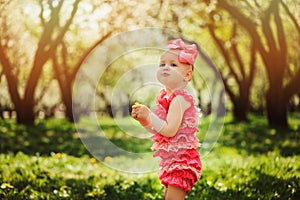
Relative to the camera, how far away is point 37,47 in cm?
1509

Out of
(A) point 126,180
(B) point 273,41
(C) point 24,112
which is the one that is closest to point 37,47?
(C) point 24,112

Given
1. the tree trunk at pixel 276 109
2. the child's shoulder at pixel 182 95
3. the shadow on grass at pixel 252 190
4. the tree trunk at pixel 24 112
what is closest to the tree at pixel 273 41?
the tree trunk at pixel 276 109

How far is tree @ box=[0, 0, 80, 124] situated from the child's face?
9173 mm

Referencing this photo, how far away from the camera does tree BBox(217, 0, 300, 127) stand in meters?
12.8

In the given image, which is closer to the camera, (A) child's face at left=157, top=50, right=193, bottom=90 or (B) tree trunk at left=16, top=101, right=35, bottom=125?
(A) child's face at left=157, top=50, right=193, bottom=90

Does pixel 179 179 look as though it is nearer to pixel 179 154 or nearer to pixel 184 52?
pixel 179 154

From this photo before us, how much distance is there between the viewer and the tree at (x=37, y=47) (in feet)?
43.6

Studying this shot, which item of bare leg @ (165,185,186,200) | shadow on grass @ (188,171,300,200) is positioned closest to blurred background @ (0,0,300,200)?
shadow on grass @ (188,171,300,200)

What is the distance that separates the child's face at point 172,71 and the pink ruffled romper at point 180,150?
0.23 feet

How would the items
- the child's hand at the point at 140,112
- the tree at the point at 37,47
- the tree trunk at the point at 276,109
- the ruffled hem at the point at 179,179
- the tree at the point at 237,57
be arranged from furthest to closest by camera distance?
1. the tree at the point at 237,57
2. the tree trunk at the point at 276,109
3. the tree at the point at 37,47
4. the ruffled hem at the point at 179,179
5. the child's hand at the point at 140,112

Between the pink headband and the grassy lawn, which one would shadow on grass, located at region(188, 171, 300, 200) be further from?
the pink headband

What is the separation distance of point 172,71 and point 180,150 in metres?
0.58

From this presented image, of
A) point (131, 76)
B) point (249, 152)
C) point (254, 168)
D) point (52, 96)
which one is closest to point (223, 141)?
point (249, 152)

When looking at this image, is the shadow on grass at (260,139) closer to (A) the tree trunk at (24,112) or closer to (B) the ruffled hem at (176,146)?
(B) the ruffled hem at (176,146)
